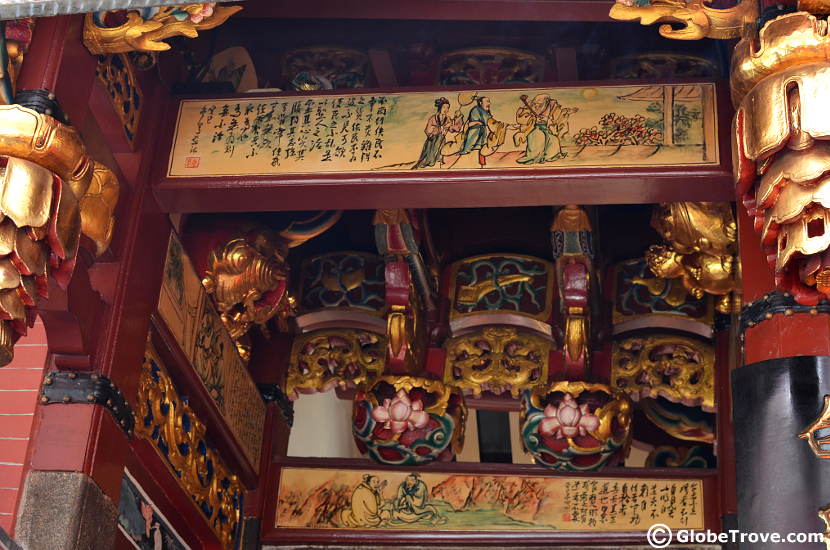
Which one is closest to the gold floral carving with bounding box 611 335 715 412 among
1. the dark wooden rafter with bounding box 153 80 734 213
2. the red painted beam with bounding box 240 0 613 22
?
the dark wooden rafter with bounding box 153 80 734 213

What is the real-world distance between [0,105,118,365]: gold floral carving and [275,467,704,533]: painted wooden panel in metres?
2.19

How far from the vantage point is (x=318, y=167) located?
466cm

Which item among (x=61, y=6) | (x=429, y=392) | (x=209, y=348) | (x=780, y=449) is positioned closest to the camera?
(x=61, y=6)

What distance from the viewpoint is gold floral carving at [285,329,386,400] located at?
19.7ft

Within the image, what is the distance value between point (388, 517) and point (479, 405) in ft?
2.36

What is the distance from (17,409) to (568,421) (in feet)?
7.13

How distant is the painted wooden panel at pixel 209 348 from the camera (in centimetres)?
489

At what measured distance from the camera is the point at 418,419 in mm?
5645

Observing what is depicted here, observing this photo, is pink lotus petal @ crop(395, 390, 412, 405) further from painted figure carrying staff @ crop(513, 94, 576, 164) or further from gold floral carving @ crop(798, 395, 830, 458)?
gold floral carving @ crop(798, 395, 830, 458)

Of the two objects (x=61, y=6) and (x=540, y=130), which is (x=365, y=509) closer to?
(x=540, y=130)

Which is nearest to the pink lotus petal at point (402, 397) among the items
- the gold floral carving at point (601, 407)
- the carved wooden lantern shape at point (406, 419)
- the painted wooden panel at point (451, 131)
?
the carved wooden lantern shape at point (406, 419)

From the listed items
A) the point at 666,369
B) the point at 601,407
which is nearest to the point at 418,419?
the point at 601,407

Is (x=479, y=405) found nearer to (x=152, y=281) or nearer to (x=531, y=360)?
(x=531, y=360)

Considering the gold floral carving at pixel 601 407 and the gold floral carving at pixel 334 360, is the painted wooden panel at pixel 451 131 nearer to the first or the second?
the gold floral carving at pixel 601 407
